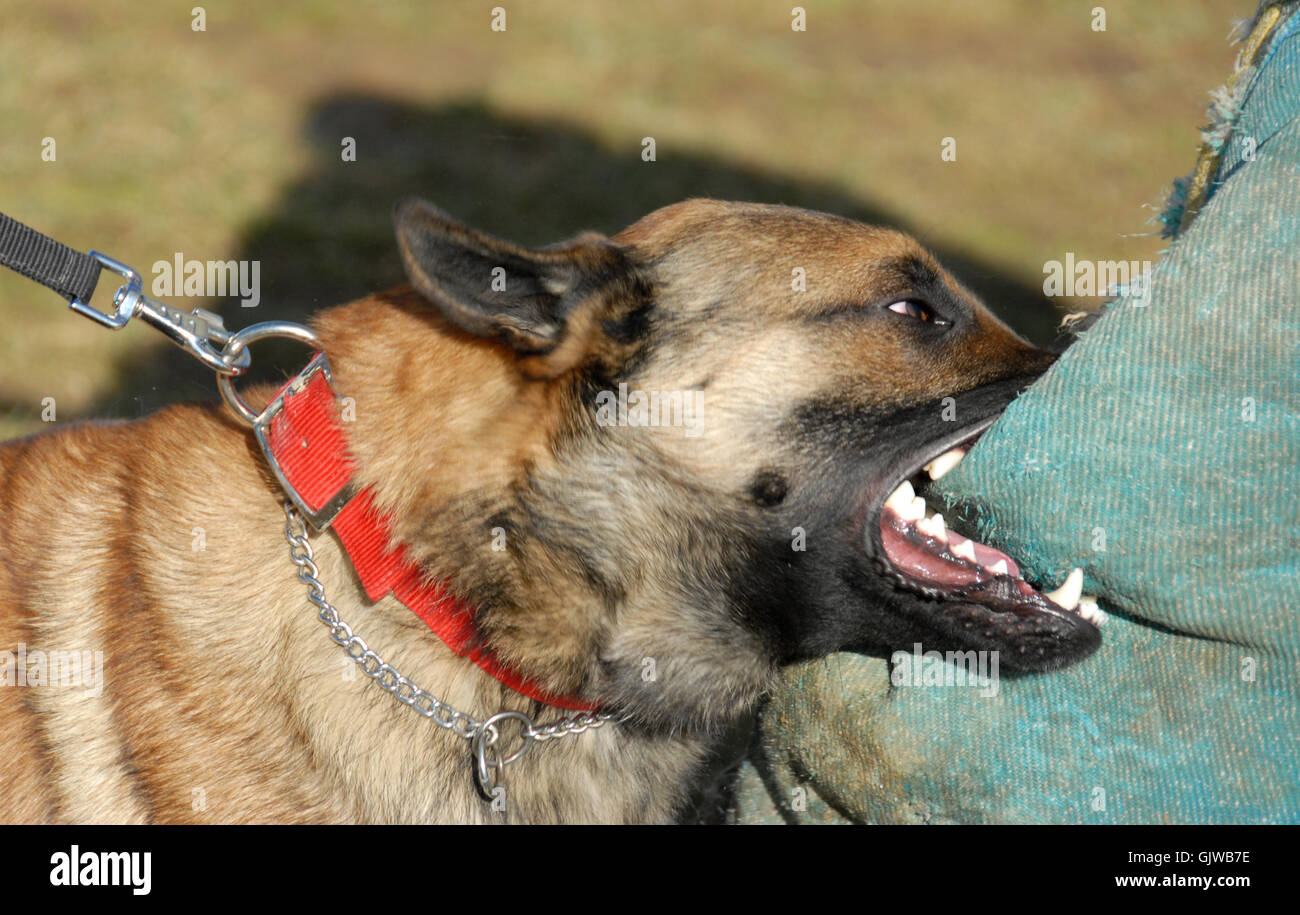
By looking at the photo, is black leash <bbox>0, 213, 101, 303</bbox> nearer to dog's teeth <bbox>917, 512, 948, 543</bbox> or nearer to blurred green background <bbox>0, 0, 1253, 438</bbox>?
dog's teeth <bbox>917, 512, 948, 543</bbox>

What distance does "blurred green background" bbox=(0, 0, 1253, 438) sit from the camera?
6449mm

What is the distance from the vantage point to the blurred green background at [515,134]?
6.45 m

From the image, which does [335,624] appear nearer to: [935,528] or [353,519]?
[353,519]

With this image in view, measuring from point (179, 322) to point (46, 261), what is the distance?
14.0 inches

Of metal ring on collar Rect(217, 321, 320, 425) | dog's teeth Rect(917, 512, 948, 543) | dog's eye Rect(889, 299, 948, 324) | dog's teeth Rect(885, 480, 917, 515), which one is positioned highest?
dog's eye Rect(889, 299, 948, 324)

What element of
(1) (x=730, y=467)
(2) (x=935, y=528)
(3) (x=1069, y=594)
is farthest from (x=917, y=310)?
(3) (x=1069, y=594)

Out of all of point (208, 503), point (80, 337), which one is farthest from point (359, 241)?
point (208, 503)

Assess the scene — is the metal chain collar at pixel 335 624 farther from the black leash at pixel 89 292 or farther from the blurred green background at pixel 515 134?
the blurred green background at pixel 515 134

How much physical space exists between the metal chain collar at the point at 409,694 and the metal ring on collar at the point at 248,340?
0.98ft

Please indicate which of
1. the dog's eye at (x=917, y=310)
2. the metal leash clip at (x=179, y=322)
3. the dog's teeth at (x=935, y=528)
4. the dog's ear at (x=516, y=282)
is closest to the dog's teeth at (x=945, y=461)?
the dog's teeth at (x=935, y=528)

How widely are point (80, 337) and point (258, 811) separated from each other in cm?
418

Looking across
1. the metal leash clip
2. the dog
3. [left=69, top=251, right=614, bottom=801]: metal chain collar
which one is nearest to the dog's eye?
the dog

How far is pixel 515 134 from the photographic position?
7.92m

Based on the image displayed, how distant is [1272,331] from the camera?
226cm
